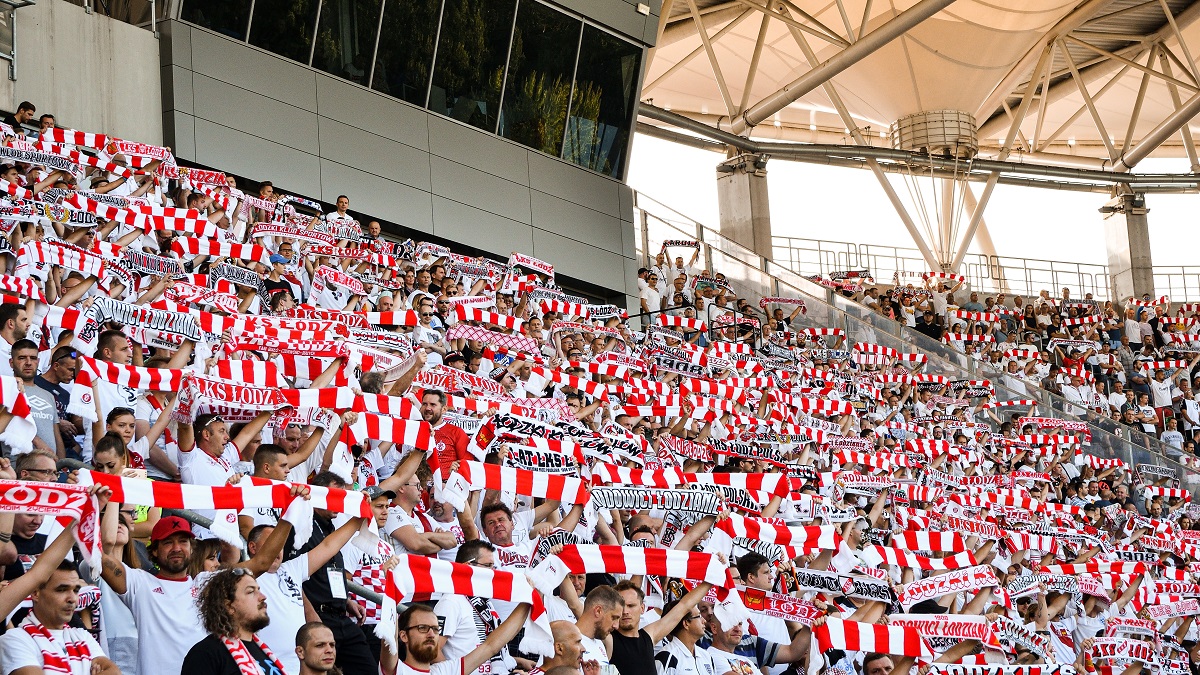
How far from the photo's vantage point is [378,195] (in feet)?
70.0

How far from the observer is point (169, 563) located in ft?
22.3

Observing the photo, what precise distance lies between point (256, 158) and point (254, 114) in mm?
613

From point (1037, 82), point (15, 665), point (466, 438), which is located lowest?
point (15, 665)

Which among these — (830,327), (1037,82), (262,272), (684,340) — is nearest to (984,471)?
(684,340)

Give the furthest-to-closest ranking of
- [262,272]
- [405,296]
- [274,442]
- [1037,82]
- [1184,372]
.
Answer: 1. [1037,82]
2. [1184,372]
3. [405,296]
4. [262,272]
5. [274,442]

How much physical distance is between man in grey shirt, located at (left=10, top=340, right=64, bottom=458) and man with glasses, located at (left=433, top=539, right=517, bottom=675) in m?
2.60

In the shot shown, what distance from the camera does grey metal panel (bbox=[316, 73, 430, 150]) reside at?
20.9 meters

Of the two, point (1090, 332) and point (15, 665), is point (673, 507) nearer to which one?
point (15, 665)

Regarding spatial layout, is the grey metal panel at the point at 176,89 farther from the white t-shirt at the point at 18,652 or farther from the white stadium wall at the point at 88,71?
the white t-shirt at the point at 18,652

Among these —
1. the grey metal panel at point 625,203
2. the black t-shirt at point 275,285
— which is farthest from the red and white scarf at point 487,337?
the grey metal panel at point 625,203

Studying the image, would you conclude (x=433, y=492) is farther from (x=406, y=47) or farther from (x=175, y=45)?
(x=406, y=47)

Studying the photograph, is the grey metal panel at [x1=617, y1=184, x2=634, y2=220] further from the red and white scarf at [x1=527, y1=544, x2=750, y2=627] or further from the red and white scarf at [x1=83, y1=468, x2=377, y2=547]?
the red and white scarf at [x1=83, y1=468, x2=377, y2=547]

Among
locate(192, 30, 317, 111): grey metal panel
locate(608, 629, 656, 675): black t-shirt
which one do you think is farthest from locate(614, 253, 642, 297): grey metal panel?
locate(608, 629, 656, 675): black t-shirt

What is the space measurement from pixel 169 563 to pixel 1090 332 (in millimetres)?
26543
